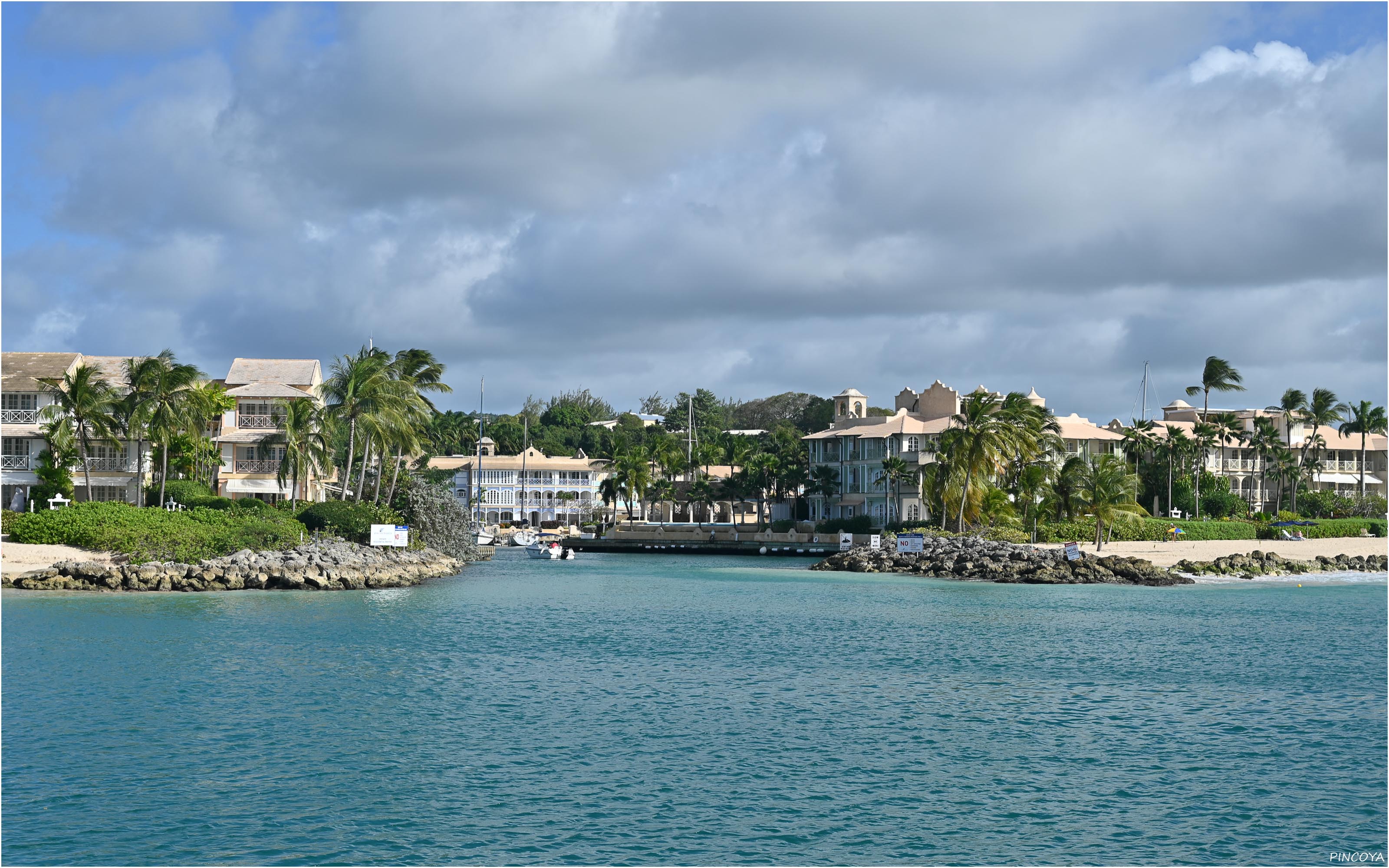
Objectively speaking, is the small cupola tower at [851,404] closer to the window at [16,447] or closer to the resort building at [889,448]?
the resort building at [889,448]

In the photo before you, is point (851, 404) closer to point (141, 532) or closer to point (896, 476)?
point (896, 476)

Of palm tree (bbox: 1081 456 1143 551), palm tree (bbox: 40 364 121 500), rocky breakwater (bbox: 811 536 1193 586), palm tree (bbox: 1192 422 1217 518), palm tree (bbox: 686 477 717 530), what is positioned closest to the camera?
palm tree (bbox: 40 364 121 500)

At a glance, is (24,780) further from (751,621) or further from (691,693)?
(751,621)

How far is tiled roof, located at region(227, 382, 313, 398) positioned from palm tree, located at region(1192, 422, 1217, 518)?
63624 millimetres

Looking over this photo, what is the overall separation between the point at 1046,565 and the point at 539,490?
241 feet

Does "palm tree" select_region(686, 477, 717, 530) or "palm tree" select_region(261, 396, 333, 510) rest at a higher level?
"palm tree" select_region(261, 396, 333, 510)

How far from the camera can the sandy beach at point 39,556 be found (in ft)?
156

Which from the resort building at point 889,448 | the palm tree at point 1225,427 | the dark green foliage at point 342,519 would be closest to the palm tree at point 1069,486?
the resort building at point 889,448

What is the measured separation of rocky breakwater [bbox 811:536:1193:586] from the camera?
201ft

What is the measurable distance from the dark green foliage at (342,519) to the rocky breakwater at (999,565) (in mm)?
26511

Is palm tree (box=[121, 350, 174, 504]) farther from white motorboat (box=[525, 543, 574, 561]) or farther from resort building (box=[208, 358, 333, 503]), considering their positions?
white motorboat (box=[525, 543, 574, 561])

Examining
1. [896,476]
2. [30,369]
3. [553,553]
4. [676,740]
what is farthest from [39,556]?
[896,476]

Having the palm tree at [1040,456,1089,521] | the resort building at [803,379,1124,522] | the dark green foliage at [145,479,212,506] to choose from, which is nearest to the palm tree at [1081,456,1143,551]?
the palm tree at [1040,456,1089,521]

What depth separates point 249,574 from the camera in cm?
4853
